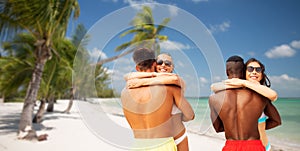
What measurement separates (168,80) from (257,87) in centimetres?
87

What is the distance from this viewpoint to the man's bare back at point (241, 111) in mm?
2369

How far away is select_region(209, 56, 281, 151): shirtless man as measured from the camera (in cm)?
237

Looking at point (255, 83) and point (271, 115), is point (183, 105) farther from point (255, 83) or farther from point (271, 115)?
point (271, 115)

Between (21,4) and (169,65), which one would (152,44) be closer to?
(169,65)

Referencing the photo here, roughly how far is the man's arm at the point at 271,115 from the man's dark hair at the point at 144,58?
119 centimetres

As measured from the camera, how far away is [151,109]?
2.03m

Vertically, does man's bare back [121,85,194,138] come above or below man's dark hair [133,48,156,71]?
below

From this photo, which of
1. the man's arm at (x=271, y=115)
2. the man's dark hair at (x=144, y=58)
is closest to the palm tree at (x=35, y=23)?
the man's dark hair at (x=144, y=58)

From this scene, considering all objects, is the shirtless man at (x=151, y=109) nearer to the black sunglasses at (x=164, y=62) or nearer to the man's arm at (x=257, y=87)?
the black sunglasses at (x=164, y=62)

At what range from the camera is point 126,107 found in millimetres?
2178

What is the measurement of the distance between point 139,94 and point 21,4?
673 cm

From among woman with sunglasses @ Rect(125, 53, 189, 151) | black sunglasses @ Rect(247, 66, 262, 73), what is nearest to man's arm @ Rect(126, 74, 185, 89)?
woman with sunglasses @ Rect(125, 53, 189, 151)

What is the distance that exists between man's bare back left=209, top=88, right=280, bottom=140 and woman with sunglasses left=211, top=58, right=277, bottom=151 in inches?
3.9

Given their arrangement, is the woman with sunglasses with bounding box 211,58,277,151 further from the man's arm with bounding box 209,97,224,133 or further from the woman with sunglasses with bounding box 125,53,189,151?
the woman with sunglasses with bounding box 125,53,189,151
